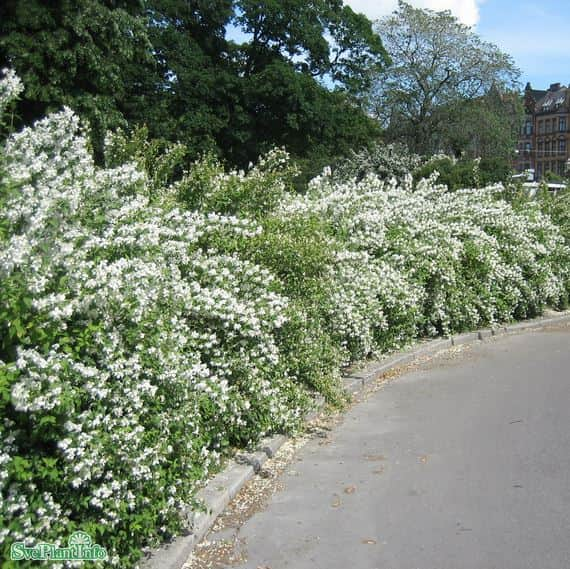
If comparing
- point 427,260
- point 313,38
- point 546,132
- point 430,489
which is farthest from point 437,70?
point 546,132

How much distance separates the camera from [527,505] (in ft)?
17.1

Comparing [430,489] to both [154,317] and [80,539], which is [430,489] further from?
[80,539]

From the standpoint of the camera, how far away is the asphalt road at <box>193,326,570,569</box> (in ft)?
14.8

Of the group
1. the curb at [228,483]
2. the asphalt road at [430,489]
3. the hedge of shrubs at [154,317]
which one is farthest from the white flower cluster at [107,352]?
the asphalt road at [430,489]

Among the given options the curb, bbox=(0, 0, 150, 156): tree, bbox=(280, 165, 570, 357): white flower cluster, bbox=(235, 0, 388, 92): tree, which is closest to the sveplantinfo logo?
the curb

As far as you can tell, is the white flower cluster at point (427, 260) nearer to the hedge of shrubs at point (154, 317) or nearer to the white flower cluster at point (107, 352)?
the hedge of shrubs at point (154, 317)

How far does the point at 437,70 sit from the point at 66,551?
45.2m

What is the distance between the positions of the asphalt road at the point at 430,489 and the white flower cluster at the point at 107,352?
68 centimetres

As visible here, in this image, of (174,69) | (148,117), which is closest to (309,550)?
(148,117)

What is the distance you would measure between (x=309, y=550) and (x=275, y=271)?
3.06 meters

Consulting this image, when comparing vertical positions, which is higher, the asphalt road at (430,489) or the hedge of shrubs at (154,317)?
the hedge of shrubs at (154,317)

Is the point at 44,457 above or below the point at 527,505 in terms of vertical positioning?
above

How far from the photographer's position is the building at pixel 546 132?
9919 centimetres

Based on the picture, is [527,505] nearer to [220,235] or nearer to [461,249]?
[220,235]
